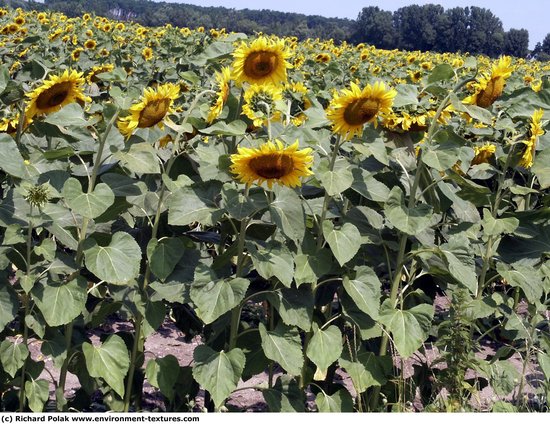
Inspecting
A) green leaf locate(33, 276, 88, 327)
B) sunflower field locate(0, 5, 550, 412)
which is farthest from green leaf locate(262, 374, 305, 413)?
green leaf locate(33, 276, 88, 327)

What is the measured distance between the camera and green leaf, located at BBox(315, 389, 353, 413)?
3300mm

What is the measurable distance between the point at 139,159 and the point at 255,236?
0.57 m

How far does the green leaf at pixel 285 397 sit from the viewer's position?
3.21 meters

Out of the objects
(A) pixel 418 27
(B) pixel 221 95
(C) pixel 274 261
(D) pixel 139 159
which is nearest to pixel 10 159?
(D) pixel 139 159

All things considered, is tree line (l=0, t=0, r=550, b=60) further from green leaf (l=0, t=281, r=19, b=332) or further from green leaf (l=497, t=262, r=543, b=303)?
green leaf (l=0, t=281, r=19, b=332)

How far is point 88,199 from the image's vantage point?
284 cm

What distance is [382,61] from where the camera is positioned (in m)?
15.4

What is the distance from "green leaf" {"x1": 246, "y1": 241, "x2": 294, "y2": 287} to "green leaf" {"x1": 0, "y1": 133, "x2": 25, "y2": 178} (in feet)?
2.73

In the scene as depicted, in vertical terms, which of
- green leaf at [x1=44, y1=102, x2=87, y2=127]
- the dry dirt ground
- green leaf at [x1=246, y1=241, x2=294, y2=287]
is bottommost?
the dry dirt ground

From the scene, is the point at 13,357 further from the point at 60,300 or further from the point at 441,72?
the point at 441,72

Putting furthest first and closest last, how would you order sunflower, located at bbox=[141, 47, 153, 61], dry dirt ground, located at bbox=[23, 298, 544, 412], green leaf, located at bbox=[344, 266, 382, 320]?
1. sunflower, located at bbox=[141, 47, 153, 61]
2. dry dirt ground, located at bbox=[23, 298, 544, 412]
3. green leaf, located at bbox=[344, 266, 382, 320]

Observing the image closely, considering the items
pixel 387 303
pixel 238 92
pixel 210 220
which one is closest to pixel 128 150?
pixel 210 220
